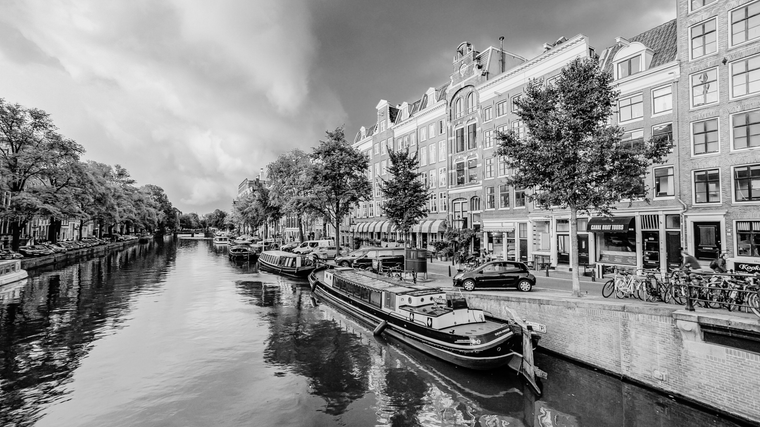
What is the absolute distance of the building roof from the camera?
2498cm

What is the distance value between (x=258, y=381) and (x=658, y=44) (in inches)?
1312

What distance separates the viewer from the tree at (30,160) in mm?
43438

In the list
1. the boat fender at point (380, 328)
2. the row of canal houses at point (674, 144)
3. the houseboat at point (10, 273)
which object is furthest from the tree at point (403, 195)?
the houseboat at point (10, 273)

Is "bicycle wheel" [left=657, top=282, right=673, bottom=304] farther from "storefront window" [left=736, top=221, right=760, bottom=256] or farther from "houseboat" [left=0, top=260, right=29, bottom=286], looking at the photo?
"houseboat" [left=0, top=260, right=29, bottom=286]

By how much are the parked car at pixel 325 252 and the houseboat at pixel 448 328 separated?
24.2m

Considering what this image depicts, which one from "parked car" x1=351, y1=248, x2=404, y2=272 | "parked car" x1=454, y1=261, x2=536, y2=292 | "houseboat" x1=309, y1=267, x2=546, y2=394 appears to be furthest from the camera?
"parked car" x1=351, y1=248, x2=404, y2=272

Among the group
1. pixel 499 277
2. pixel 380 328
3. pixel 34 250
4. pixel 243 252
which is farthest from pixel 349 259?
pixel 34 250

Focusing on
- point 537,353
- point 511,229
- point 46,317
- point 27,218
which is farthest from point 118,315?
point 27,218

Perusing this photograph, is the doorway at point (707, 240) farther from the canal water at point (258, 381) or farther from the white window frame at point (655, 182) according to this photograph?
the canal water at point (258, 381)

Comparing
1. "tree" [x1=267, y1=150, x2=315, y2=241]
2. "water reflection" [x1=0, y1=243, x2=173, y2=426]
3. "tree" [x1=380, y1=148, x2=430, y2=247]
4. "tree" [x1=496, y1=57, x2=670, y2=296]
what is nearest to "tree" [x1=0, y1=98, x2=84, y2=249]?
"water reflection" [x1=0, y1=243, x2=173, y2=426]

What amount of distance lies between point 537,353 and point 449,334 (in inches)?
180

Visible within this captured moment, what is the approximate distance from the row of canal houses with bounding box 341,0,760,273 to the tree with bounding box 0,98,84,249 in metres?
52.2

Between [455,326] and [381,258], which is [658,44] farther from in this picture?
[381,258]

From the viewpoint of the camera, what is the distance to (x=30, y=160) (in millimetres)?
44125
